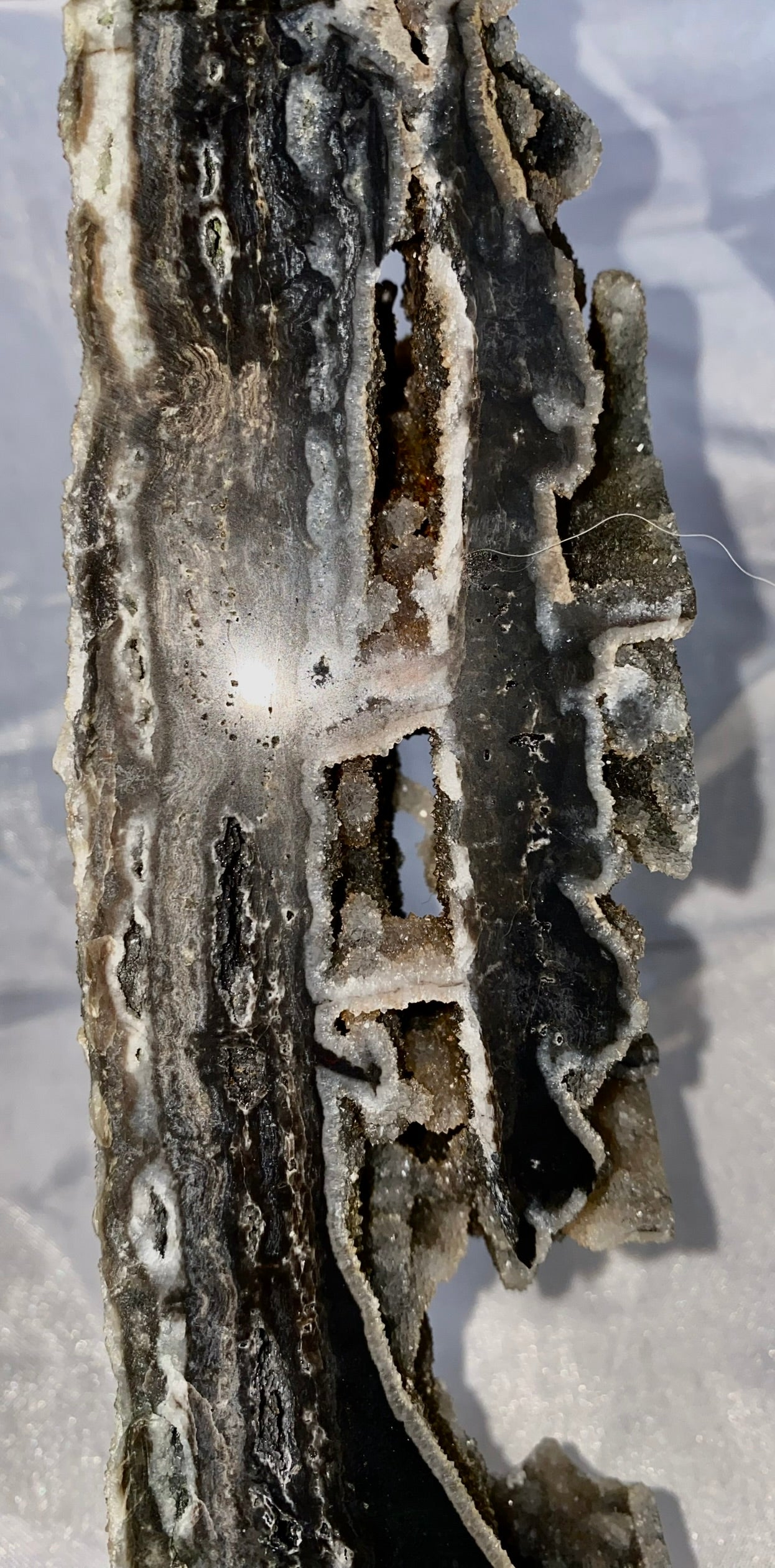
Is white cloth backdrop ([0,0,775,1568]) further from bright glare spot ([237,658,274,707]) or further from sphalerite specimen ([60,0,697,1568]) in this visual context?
bright glare spot ([237,658,274,707])

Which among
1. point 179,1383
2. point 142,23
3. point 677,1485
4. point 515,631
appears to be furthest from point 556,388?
point 677,1485

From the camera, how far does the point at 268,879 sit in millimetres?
1063

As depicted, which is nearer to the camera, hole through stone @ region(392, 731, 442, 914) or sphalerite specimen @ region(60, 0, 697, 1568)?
sphalerite specimen @ region(60, 0, 697, 1568)

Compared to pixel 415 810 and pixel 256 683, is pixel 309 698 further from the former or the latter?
pixel 415 810

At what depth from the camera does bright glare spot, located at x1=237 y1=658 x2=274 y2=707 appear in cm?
105

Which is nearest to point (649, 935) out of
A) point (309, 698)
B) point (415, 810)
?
point (415, 810)

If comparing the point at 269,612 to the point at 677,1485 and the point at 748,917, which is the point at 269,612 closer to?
the point at 748,917

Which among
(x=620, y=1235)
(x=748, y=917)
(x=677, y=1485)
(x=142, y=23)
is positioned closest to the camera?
(x=142, y=23)

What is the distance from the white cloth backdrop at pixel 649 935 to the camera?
1681 mm

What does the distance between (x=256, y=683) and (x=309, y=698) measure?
5 cm

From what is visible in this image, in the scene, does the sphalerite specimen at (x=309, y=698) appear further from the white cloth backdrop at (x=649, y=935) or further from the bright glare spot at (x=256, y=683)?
the white cloth backdrop at (x=649, y=935)

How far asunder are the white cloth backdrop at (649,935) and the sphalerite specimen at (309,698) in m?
0.66

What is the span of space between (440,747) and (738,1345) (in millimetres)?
1189

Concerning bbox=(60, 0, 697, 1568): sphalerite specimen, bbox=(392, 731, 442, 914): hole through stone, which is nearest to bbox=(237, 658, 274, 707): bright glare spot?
bbox=(60, 0, 697, 1568): sphalerite specimen
